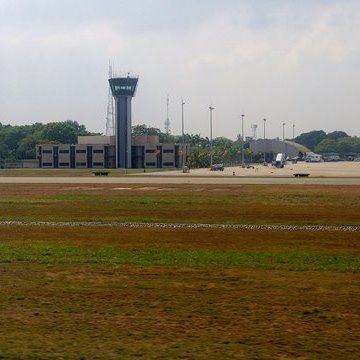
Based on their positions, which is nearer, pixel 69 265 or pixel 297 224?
pixel 69 265

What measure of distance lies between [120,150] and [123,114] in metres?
9.05

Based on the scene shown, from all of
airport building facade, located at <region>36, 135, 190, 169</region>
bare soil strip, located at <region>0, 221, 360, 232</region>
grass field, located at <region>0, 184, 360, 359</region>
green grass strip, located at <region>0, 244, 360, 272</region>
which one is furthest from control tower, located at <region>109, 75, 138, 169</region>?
green grass strip, located at <region>0, 244, 360, 272</region>

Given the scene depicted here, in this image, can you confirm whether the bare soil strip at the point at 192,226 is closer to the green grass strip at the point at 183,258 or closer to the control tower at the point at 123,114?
the green grass strip at the point at 183,258

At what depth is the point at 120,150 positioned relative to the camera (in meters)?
164

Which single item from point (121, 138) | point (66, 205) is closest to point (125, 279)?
point (66, 205)

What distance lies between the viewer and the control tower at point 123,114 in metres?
161

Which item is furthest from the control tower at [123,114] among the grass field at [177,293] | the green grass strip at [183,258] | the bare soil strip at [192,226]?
the green grass strip at [183,258]

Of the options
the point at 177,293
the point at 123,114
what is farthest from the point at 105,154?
the point at 177,293

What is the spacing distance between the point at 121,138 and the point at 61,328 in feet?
497

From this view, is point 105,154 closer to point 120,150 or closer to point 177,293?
point 120,150

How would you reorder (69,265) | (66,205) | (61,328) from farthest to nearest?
(66,205) < (69,265) < (61,328)

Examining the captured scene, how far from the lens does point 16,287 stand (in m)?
14.7

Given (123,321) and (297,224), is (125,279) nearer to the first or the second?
(123,321)

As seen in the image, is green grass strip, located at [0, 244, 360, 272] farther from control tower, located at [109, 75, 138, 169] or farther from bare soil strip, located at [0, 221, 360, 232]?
control tower, located at [109, 75, 138, 169]
